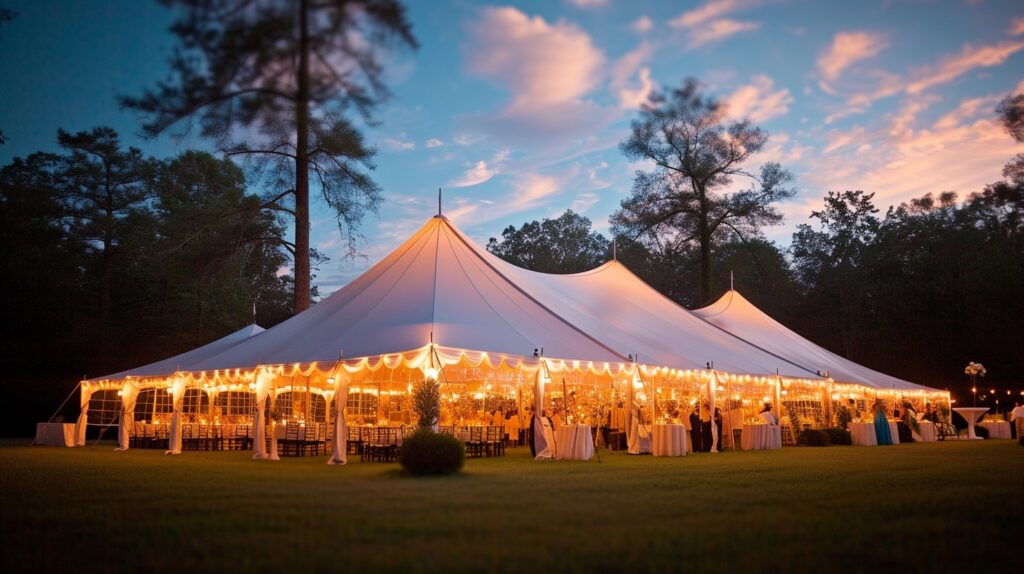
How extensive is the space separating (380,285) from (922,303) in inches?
980

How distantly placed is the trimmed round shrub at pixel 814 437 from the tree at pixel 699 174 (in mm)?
9112

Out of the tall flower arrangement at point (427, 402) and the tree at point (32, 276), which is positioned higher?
the tree at point (32, 276)

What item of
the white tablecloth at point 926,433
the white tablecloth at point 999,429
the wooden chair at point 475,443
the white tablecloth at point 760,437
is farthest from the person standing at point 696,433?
the white tablecloth at point 999,429

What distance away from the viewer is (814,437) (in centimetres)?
1889

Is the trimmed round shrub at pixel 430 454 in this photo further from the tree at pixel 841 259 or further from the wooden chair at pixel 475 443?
the tree at pixel 841 259

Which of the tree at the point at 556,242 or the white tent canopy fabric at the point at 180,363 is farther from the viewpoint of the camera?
the tree at the point at 556,242

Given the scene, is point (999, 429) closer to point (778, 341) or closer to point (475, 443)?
point (778, 341)

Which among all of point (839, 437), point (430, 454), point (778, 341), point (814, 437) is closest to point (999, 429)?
point (839, 437)

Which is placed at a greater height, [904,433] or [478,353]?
[478,353]

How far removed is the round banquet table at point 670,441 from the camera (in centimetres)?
1440

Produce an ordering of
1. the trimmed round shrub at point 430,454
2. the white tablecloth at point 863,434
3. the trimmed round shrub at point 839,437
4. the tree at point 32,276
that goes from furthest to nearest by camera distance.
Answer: the tree at point 32,276 < the trimmed round shrub at point 839,437 < the white tablecloth at point 863,434 < the trimmed round shrub at point 430,454

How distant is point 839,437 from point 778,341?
10.3ft

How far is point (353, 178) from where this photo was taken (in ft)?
74.6

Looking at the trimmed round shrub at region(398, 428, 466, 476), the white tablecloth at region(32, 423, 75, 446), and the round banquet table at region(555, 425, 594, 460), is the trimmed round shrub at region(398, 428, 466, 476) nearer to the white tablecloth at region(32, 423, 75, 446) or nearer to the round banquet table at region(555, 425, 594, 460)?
the round banquet table at region(555, 425, 594, 460)
